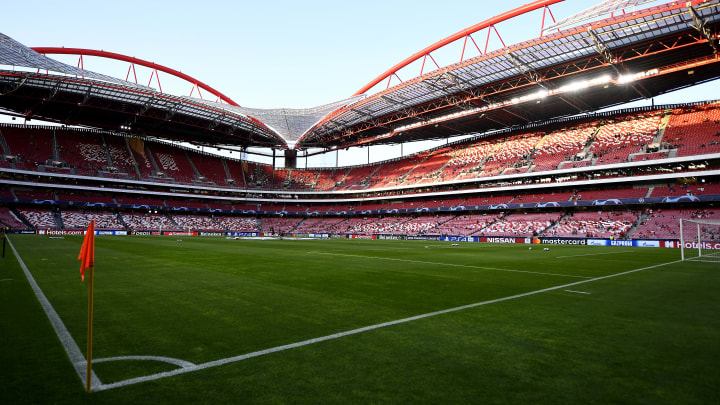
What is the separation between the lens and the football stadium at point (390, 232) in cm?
408

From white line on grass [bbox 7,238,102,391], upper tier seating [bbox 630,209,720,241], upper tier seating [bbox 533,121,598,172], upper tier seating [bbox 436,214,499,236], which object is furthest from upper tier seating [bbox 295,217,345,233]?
white line on grass [bbox 7,238,102,391]

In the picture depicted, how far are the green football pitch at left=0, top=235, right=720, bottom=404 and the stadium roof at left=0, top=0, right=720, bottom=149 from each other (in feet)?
109

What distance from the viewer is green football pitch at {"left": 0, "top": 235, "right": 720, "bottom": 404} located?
11.6ft

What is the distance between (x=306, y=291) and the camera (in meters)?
9.35

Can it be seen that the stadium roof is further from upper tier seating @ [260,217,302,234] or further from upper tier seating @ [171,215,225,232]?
upper tier seating @ [260,217,302,234]

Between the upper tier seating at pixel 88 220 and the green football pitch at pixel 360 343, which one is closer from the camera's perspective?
the green football pitch at pixel 360 343

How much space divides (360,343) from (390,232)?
56626 millimetres

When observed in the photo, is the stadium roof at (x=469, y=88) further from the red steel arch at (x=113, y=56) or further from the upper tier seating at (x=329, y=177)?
the upper tier seating at (x=329, y=177)

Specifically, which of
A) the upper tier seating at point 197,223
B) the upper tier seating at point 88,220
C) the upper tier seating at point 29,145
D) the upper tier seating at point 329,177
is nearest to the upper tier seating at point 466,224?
the upper tier seating at point 329,177

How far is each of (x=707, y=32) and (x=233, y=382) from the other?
47.1 metres

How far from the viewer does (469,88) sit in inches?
1797

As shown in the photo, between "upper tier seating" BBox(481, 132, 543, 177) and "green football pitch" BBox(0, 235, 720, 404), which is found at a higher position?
"upper tier seating" BBox(481, 132, 543, 177)

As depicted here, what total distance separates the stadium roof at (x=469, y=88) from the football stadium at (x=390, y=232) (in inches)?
15.1

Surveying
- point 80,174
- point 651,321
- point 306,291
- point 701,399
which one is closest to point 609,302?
point 651,321
